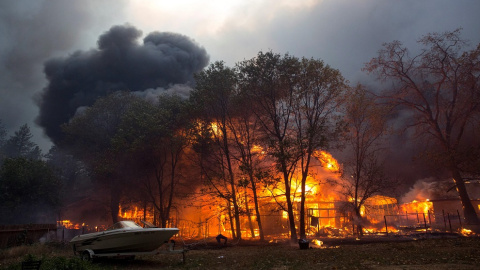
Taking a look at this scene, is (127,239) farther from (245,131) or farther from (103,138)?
(103,138)

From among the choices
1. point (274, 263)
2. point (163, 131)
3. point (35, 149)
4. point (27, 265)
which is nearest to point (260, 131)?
point (163, 131)

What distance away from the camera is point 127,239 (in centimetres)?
1445

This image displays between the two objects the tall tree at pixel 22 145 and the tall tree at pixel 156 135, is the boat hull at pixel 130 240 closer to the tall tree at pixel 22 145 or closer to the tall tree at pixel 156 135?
the tall tree at pixel 156 135

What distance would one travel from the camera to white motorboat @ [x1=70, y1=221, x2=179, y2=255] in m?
14.4

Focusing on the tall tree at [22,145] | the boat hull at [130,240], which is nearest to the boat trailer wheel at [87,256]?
the boat hull at [130,240]

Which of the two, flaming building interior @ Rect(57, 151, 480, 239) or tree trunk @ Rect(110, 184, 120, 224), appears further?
tree trunk @ Rect(110, 184, 120, 224)

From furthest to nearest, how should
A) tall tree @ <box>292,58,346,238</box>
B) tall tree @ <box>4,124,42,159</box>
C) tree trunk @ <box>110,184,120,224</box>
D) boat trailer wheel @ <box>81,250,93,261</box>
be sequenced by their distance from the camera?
tall tree @ <box>4,124,42,159</box>, tree trunk @ <box>110,184,120,224</box>, tall tree @ <box>292,58,346,238</box>, boat trailer wheel @ <box>81,250,93,261</box>

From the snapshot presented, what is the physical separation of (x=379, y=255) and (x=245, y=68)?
17.5 metres

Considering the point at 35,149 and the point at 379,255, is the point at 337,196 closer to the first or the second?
the point at 379,255

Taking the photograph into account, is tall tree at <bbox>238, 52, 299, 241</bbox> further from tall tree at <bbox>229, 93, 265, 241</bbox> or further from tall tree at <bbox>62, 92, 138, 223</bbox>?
tall tree at <bbox>62, 92, 138, 223</bbox>

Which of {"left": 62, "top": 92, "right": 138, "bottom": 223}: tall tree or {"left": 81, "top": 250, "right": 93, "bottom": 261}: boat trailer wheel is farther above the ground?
{"left": 62, "top": 92, "right": 138, "bottom": 223}: tall tree

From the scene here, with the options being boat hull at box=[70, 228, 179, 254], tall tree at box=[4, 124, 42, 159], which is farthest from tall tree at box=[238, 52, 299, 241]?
tall tree at box=[4, 124, 42, 159]

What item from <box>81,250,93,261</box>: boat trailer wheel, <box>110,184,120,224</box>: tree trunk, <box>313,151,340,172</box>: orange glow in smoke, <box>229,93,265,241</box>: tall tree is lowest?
<box>81,250,93,261</box>: boat trailer wheel

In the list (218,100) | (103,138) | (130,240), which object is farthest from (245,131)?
(103,138)
